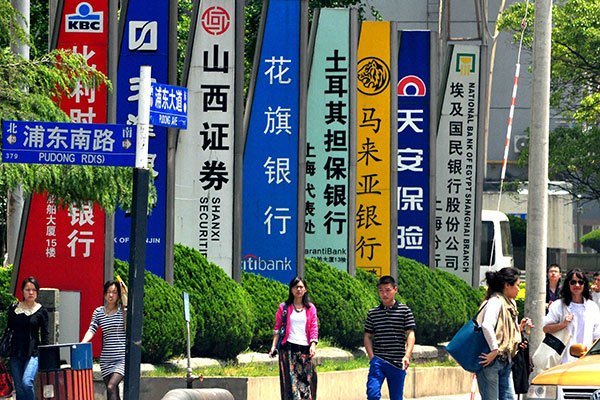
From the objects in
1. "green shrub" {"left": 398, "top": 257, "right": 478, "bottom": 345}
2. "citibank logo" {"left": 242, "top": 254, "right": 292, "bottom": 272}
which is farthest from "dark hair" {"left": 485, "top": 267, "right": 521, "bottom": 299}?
"green shrub" {"left": 398, "top": 257, "right": 478, "bottom": 345}

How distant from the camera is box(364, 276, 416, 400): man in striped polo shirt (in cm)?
1570

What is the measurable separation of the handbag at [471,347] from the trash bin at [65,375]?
3.53m

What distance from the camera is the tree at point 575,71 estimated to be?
1761 inches

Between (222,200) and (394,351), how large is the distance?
6.58 m

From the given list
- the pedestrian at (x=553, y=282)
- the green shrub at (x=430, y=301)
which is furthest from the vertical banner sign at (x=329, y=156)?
the pedestrian at (x=553, y=282)

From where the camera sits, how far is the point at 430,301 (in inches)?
1080

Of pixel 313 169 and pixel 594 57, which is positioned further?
pixel 594 57

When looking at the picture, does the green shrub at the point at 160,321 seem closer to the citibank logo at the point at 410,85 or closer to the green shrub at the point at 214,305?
the green shrub at the point at 214,305

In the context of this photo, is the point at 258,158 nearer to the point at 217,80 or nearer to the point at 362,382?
the point at 217,80

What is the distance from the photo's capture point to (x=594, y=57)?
45.0 m

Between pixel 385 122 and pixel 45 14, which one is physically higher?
pixel 45 14

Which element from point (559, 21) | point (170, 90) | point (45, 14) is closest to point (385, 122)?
point (45, 14)

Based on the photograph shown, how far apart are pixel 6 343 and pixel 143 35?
552 centimetres

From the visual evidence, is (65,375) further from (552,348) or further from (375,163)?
(375,163)
